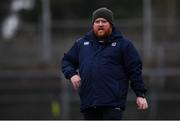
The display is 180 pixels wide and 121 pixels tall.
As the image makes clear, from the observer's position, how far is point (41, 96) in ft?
83.0

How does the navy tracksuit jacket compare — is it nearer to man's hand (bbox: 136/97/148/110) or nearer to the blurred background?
man's hand (bbox: 136/97/148/110)

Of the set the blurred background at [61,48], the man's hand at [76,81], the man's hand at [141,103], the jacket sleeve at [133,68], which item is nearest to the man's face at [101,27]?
the jacket sleeve at [133,68]

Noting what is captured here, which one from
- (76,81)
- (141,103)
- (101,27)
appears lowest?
(141,103)

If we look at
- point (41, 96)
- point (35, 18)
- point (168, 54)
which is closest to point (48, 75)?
point (41, 96)

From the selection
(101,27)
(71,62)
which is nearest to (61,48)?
(71,62)

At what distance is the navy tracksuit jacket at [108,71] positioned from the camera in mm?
7012

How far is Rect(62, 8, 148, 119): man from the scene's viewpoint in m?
7.01

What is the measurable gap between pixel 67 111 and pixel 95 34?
1256 cm

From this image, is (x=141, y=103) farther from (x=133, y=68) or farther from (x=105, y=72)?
(x=105, y=72)

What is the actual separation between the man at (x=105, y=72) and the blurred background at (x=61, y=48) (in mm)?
10720

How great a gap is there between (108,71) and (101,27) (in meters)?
0.39

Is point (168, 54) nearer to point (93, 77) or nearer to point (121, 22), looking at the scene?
point (121, 22)

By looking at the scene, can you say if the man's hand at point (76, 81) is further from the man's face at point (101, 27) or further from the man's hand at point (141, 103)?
the man's hand at point (141, 103)

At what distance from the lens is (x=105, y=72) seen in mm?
7027
